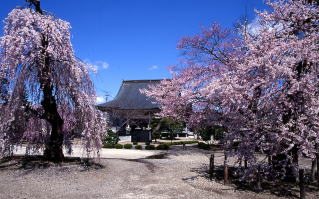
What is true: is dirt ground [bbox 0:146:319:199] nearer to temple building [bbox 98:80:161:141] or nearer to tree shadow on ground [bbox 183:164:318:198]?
tree shadow on ground [bbox 183:164:318:198]

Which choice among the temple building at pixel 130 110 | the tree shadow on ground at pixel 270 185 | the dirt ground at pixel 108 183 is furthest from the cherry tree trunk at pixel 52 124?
the temple building at pixel 130 110

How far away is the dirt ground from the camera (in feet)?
26.2

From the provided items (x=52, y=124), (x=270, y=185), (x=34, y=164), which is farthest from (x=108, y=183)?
(x=270, y=185)

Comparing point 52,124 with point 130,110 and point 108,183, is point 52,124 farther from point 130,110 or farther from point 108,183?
point 130,110

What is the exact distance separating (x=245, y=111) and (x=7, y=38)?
27.4 ft

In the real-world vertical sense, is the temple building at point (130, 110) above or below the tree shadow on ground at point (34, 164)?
above

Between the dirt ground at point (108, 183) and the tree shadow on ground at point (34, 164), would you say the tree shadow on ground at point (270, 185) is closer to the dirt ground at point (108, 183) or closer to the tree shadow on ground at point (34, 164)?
the dirt ground at point (108, 183)

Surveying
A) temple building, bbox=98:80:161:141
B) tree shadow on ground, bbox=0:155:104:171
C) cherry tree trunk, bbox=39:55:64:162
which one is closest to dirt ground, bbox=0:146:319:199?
tree shadow on ground, bbox=0:155:104:171

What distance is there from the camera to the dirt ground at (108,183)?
314 inches

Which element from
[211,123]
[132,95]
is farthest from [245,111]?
[132,95]

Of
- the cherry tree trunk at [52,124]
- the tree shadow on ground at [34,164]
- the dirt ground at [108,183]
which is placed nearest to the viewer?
the dirt ground at [108,183]

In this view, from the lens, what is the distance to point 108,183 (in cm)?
907

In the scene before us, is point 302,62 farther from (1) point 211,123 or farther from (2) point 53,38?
(2) point 53,38

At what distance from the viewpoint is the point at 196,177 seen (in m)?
10.5
